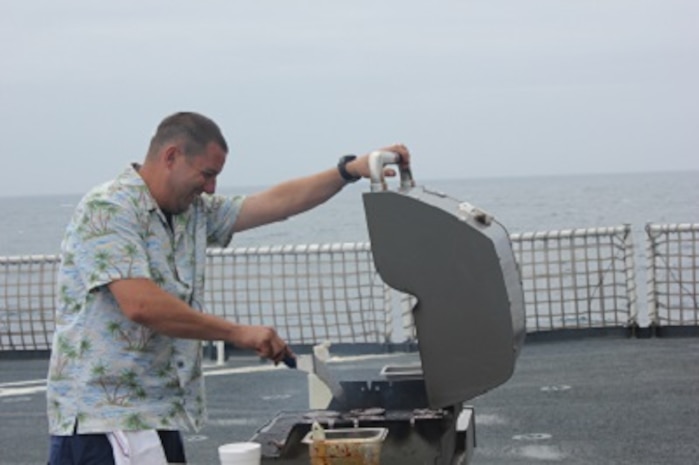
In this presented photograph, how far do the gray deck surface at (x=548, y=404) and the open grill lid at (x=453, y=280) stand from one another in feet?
10.4

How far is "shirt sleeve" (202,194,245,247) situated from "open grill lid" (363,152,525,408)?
0.83 metres

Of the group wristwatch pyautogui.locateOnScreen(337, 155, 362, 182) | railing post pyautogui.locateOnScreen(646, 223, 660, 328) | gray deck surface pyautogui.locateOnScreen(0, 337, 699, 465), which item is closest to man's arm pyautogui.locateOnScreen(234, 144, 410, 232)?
wristwatch pyautogui.locateOnScreen(337, 155, 362, 182)

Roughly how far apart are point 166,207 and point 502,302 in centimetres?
108

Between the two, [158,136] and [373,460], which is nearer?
[373,460]

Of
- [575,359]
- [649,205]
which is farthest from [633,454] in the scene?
[649,205]

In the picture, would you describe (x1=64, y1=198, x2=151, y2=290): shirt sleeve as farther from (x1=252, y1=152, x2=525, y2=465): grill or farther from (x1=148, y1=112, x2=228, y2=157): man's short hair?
(x1=252, y1=152, x2=525, y2=465): grill

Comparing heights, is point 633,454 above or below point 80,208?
below

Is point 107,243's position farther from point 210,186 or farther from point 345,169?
point 345,169

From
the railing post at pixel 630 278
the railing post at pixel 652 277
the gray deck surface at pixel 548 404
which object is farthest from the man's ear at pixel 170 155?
the railing post at pixel 652 277

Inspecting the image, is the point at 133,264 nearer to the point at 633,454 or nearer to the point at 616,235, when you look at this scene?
the point at 633,454

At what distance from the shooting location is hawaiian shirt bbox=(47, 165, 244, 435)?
3.67 metres

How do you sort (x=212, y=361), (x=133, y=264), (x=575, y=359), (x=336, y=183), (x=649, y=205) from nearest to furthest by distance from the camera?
(x=133, y=264) < (x=336, y=183) < (x=575, y=359) < (x=212, y=361) < (x=649, y=205)

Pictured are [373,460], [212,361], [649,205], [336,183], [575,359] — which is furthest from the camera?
[649,205]

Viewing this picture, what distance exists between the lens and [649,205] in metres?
88.0
